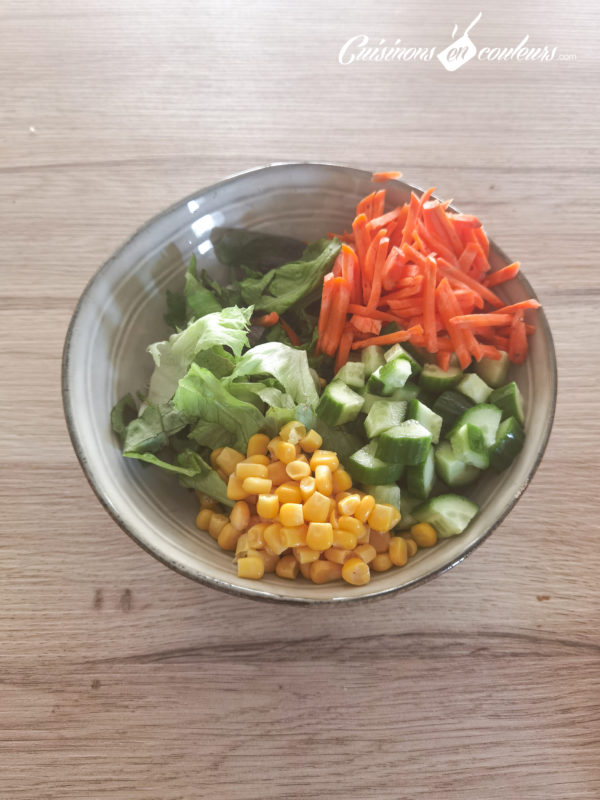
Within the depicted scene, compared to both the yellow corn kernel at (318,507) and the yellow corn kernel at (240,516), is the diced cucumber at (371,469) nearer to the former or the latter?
the yellow corn kernel at (318,507)

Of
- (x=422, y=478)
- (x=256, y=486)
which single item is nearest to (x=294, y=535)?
(x=256, y=486)

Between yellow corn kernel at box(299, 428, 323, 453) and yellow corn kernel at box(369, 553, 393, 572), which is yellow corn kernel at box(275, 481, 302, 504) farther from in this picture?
yellow corn kernel at box(369, 553, 393, 572)

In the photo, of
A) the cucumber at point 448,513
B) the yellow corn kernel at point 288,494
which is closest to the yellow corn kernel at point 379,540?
the cucumber at point 448,513

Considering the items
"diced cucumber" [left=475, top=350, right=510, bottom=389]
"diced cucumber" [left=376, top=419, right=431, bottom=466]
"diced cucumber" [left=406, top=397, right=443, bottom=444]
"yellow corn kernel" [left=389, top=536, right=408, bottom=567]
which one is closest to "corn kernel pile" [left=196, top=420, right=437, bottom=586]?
"yellow corn kernel" [left=389, top=536, right=408, bottom=567]

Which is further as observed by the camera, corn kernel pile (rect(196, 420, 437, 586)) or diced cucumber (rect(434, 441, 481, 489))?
diced cucumber (rect(434, 441, 481, 489))

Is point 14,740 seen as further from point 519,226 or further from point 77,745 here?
point 519,226

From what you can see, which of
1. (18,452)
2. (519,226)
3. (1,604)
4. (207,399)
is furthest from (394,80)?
(1,604)

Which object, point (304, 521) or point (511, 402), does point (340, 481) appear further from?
point (511, 402)
